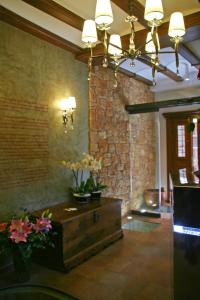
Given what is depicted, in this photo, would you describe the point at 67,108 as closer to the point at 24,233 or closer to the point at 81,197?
the point at 81,197

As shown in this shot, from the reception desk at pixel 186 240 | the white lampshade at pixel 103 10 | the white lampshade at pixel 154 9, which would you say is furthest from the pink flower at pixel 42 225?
the white lampshade at pixel 154 9

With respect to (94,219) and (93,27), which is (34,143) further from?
(93,27)

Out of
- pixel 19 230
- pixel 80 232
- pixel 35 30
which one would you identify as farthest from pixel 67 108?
pixel 19 230

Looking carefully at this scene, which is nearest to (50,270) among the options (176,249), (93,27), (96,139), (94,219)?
(94,219)

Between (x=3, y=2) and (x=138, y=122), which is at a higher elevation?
(x=3, y=2)

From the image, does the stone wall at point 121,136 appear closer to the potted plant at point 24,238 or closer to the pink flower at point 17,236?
the potted plant at point 24,238

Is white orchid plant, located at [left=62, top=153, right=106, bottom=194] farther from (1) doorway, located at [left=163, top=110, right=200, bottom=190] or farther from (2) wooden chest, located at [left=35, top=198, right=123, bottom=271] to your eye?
(1) doorway, located at [left=163, top=110, right=200, bottom=190]

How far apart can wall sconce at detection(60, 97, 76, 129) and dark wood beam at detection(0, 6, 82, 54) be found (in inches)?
30.2

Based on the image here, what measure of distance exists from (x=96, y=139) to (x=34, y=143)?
1.45 metres

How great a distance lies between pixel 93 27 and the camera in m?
2.30

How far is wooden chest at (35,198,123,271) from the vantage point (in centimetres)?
301

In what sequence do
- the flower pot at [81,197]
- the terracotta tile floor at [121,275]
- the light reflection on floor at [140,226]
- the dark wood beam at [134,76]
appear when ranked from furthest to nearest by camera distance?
the dark wood beam at [134,76] < the light reflection on floor at [140,226] < the flower pot at [81,197] < the terracotta tile floor at [121,275]

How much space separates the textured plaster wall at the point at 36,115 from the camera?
3.06 meters

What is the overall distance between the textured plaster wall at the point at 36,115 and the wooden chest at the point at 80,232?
1.07ft
